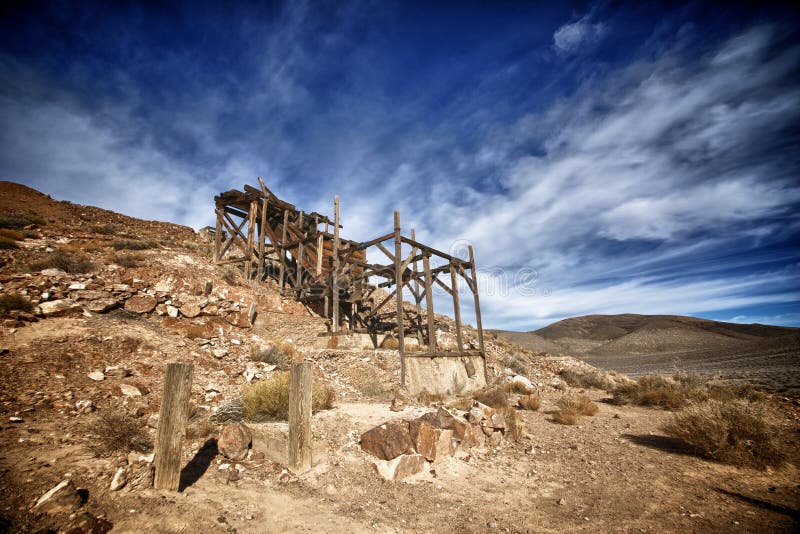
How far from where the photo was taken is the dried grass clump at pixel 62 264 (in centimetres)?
861

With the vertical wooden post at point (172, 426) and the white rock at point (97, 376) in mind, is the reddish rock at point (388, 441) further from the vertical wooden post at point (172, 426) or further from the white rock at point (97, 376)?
the white rock at point (97, 376)

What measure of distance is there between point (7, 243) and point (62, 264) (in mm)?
2146

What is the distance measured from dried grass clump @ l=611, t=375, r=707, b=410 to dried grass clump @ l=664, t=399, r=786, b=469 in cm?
335

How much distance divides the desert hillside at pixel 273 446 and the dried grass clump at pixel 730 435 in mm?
101

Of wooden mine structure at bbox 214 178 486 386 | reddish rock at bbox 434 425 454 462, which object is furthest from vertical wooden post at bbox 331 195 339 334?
reddish rock at bbox 434 425 454 462

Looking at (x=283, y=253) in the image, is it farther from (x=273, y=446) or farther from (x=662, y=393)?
(x=662, y=393)

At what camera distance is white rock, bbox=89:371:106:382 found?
18.1ft

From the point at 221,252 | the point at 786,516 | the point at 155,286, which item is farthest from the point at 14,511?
the point at 221,252

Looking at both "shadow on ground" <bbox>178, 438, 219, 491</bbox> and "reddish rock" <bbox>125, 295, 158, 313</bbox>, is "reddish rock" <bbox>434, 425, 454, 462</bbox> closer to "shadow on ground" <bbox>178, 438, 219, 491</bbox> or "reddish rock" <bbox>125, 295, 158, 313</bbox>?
"shadow on ground" <bbox>178, 438, 219, 491</bbox>

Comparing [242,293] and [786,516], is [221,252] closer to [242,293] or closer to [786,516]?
[242,293]

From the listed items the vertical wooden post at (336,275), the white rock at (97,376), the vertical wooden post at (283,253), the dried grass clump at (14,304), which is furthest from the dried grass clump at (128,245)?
the white rock at (97,376)

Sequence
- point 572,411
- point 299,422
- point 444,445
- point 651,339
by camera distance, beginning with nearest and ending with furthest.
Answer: point 299,422, point 444,445, point 572,411, point 651,339

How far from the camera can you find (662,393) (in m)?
8.77

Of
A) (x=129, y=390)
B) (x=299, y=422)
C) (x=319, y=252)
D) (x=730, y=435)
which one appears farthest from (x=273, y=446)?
(x=319, y=252)
